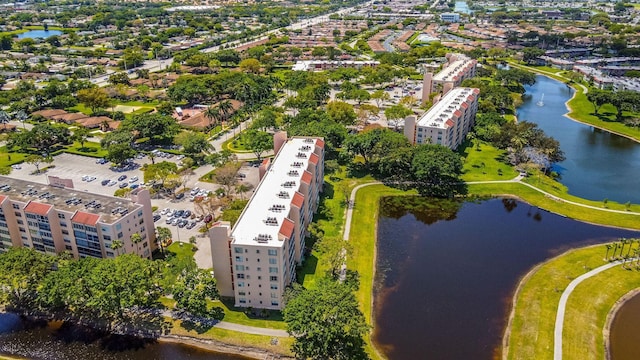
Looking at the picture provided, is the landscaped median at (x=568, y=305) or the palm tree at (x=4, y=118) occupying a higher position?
the palm tree at (x=4, y=118)

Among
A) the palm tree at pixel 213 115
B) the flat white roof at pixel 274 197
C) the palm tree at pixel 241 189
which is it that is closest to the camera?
the flat white roof at pixel 274 197

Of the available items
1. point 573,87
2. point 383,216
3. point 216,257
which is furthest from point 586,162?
point 216,257

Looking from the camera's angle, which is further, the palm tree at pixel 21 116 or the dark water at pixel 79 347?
the palm tree at pixel 21 116

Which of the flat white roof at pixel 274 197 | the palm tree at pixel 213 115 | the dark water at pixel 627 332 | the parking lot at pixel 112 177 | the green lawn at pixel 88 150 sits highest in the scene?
the flat white roof at pixel 274 197

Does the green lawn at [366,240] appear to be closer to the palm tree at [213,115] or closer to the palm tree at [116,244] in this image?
the palm tree at [116,244]

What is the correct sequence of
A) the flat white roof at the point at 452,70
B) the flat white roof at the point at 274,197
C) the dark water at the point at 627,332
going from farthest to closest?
1. the flat white roof at the point at 452,70
2. the flat white roof at the point at 274,197
3. the dark water at the point at 627,332

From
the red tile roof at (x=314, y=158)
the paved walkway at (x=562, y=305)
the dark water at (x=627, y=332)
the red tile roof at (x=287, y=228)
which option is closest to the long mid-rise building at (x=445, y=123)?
the red tile roof at (x=314, y=158)
